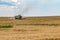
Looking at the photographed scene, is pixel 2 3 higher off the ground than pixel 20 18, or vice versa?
pixel 2 3

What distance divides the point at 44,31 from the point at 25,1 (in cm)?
30

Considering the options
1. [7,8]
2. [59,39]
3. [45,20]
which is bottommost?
[59,39]

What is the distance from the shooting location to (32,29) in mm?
926

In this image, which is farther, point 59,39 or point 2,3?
point 2,3

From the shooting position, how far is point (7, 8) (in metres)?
1.04

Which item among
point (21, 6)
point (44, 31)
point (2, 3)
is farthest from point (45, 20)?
point (2, 3)

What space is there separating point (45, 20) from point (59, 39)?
19 centimetres

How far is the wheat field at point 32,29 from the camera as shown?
887mm

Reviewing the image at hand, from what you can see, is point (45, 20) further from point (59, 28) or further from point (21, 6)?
point (21, 6)

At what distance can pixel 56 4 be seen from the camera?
106 cm

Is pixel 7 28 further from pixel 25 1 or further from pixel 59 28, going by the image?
pixel 59 28

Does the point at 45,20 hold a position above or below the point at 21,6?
below

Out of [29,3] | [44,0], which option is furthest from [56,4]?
[29,3]

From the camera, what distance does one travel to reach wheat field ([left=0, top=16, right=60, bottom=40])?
887 millimetres
